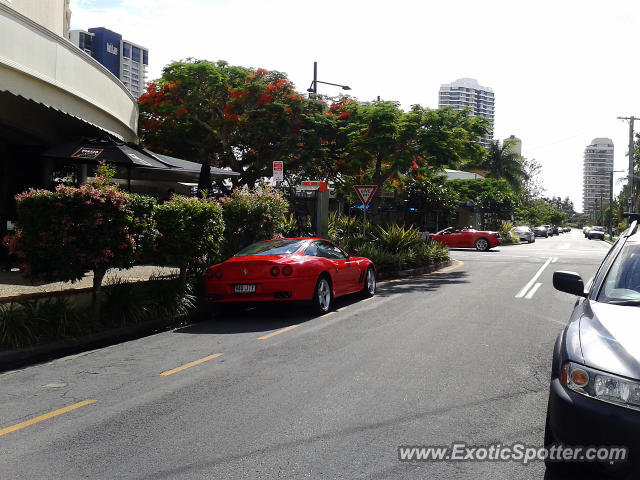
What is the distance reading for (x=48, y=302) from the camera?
8203 mm

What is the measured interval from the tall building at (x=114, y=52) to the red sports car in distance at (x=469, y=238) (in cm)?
5918

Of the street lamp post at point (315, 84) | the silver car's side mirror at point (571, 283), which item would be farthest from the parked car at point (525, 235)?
the silver car's side mirror at point (571, 283)

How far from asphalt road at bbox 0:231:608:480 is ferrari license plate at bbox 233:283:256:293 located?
0.62 m

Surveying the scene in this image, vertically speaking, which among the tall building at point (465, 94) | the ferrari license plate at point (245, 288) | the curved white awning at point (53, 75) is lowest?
the ferrari license plate at point (245, 288)

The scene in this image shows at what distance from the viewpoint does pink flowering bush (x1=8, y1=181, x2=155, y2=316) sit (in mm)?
7914

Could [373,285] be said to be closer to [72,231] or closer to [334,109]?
[72,231]

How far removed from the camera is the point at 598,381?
10.6 ft

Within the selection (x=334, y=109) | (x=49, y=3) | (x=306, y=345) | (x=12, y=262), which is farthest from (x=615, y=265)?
(x=334, y=109)

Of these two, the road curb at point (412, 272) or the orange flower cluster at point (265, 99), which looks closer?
the road curb at point (412, 272)

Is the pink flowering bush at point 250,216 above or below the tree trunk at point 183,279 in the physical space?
above

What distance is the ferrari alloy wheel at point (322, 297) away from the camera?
1023 centimetres

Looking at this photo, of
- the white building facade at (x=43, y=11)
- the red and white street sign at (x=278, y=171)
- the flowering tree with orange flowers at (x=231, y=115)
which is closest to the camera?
the red and white street sign at (x=278, y=171)

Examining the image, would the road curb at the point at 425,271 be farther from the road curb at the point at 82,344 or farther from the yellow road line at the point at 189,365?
the yellow road line at the point at 189,365

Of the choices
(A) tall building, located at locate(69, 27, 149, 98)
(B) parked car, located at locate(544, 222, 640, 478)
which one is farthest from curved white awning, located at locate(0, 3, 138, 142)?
(A) tall building, located at locate(69, 27, 149, 98)
